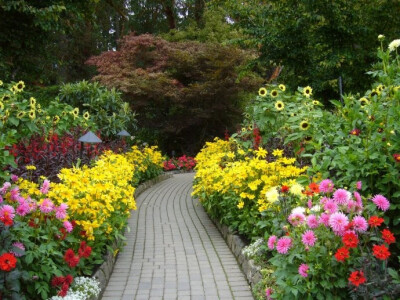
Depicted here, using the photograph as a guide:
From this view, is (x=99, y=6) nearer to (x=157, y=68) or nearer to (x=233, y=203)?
(x=157, y=68)

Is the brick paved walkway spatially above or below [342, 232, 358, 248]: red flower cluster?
below

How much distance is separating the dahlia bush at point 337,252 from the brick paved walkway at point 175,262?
1.04 metres

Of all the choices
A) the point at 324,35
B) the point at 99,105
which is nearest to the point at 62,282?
the point at 324,35

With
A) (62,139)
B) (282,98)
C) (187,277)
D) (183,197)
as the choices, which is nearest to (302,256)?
(187,277)

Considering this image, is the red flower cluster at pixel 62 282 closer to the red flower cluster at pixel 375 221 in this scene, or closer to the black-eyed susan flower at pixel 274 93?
the red flower cluster at pixel 375 221

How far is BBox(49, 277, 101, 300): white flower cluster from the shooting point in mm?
2952

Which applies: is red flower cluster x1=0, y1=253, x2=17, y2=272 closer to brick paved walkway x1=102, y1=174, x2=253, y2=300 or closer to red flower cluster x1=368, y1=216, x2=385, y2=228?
brick paved walkway x1=102, y1=174, x2=253, y2=300

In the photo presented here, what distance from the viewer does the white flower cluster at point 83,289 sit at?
116 inches

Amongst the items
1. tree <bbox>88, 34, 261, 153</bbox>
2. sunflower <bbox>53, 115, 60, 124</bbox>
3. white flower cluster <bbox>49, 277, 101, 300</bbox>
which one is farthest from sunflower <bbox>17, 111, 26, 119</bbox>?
tree <bbox>88, 34, 261, 153</bbox>

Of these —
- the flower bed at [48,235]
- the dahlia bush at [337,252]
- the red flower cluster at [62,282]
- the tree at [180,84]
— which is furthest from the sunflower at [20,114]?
the tree at [180,84]

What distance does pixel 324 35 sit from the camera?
8.36 m

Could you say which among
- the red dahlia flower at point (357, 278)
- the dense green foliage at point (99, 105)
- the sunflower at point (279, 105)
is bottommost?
the red dahlia flower at point (357, 278)

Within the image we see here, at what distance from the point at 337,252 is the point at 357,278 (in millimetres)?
177

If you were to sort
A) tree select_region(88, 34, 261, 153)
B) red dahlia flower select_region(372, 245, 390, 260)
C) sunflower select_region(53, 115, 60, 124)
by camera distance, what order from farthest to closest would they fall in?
tree select_region(88, 34, 261, 153)
sunflower select_region(53, 115, 60, 124)
red dahlia flower select_region(372, 245, 390, 260)
